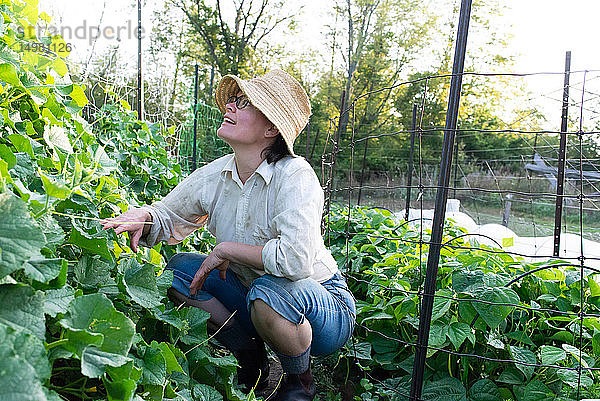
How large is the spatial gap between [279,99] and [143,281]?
0.92m

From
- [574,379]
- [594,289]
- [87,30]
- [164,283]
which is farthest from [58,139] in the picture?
[87,30]

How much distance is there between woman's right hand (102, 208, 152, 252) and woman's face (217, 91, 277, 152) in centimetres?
39

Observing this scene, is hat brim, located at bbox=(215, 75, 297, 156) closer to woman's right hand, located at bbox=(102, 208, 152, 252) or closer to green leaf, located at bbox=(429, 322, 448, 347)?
woman's right hand, located at bbox=(102, 208, 152, 252)

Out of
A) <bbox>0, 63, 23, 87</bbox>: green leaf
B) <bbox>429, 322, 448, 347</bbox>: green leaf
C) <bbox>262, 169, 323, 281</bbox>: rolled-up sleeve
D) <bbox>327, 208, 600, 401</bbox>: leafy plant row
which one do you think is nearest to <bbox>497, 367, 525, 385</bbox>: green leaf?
<bbox>327, 208, 600, 401</bbox>: leafy plant row

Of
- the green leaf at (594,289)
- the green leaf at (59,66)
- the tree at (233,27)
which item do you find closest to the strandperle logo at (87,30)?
the green leaf at (59,66)

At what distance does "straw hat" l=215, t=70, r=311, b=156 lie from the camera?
1.90m

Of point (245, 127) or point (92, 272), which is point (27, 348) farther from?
point (245, 127)

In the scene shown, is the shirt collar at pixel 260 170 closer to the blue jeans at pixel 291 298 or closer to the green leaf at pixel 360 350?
the blue jeans at pixel 291 298

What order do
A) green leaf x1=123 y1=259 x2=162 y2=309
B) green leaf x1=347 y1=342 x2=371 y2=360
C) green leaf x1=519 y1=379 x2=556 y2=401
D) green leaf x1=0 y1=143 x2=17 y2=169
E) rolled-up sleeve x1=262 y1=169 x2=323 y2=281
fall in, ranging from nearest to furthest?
1. green leaf x1=0 y1=143 x2=17 y2=169
2. green leaf x1=123 y1=259 x2=162 y2=309
3. rolled-up sleeve x1=262 y1=169 x2=323 y2=281
4. green leaf x1=519 y1=379 x2=556 y2=401
5. green leaf x1=347 y1=342 x2=371 y2=360

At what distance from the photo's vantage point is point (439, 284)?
2.31 meters

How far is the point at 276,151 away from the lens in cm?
199

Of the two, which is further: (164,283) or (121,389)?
(164,283)

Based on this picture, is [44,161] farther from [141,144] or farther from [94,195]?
[141,144]

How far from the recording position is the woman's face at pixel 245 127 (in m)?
1.93
